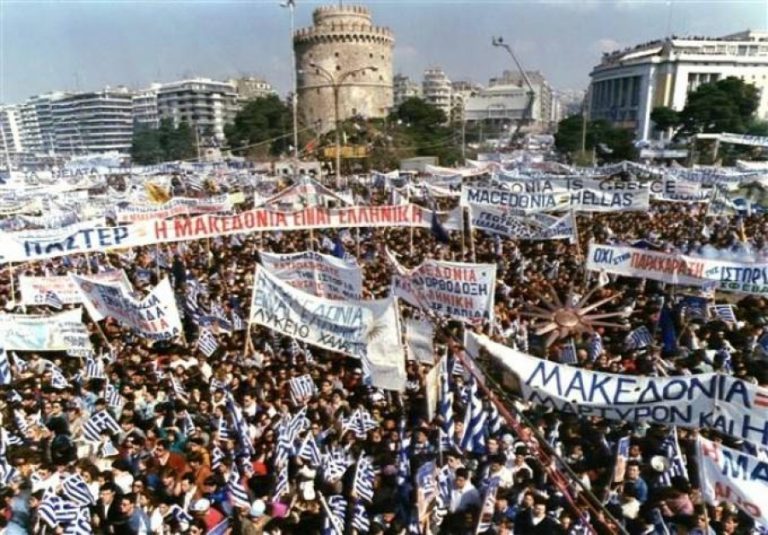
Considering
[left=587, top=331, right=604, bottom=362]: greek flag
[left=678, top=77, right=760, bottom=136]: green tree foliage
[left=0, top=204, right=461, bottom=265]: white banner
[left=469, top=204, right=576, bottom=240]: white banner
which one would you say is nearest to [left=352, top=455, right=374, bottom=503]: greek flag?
[left=587, top=331, right=604, bottom=362]: greek flag

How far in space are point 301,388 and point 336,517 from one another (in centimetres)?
260

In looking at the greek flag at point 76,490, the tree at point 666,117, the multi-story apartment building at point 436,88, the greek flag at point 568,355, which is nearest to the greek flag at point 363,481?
the greek flag at point 76,490

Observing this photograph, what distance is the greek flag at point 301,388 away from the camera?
27.2ft

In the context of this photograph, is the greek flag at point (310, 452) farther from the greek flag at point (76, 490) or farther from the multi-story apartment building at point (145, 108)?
the multi-story apartment building at point (145, 108)

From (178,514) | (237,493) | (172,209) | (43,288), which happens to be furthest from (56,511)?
(172,209)

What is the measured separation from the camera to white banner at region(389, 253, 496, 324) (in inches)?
350

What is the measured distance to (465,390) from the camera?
24.8 ft

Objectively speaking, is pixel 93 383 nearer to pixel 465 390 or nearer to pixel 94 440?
pixel 94 440

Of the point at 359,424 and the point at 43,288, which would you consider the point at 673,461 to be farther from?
the point at 43,288

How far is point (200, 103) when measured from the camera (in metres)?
131

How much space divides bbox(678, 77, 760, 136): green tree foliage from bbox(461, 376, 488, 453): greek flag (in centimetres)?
6076

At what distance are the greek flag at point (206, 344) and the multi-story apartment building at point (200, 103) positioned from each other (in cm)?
12452

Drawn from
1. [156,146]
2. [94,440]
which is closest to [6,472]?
[94,440]

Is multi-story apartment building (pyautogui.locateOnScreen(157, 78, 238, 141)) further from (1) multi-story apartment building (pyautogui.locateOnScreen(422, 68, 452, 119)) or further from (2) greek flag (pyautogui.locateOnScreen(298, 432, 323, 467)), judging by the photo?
(2) greek flag (pyautogui.locateOnScreen(298, 432, 323, 467))
